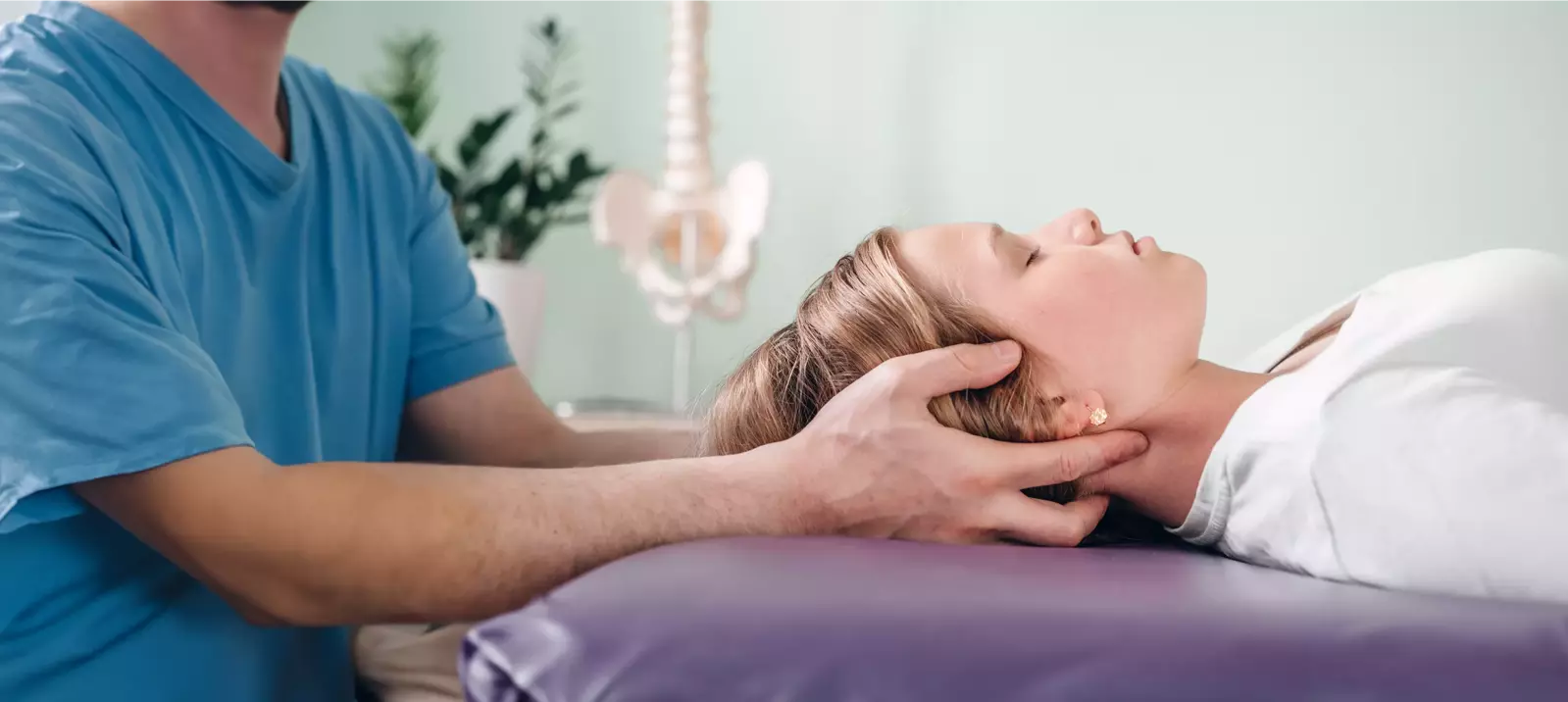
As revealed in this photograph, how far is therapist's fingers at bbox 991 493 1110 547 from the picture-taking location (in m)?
0.89

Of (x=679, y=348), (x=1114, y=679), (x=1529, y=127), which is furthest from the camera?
(x=679, y=348)

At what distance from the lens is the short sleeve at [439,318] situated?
1.36 meters

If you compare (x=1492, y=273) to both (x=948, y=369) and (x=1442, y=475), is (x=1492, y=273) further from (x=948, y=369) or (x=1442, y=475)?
(x=948, y=369)

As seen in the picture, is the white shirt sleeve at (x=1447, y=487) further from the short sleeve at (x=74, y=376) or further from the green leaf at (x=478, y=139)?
the green leaf at (x=478, y=139)

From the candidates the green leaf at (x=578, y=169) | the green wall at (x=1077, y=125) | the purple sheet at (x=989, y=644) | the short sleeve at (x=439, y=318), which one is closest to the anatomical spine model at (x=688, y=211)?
the green leaf at (x=578, y=169)

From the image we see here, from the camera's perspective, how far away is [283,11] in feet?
3.81

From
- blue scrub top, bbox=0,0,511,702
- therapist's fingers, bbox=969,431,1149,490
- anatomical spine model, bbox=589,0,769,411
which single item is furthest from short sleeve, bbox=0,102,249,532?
anatomical spine model, bbox=589,0,769,411

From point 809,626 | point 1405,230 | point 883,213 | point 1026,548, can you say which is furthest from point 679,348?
point 809,626

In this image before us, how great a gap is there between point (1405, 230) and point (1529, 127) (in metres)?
0.21

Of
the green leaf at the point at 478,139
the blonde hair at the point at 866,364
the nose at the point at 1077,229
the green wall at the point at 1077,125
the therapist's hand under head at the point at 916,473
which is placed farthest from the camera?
the green leaf at the point at 478,139

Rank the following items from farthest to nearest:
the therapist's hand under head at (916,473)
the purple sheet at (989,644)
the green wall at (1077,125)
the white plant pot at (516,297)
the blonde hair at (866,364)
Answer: the white plant pot at (516,297) < the green wall at (1077,125) < the blonde hair at (866,364) < the therapist's hand under head at (916,473) < the purple sheet at (989,644)

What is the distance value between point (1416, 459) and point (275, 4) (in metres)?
1.06

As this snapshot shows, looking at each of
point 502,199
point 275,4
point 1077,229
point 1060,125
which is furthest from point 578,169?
point 1077,229

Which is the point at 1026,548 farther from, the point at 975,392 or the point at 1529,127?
the point at 1529,127
